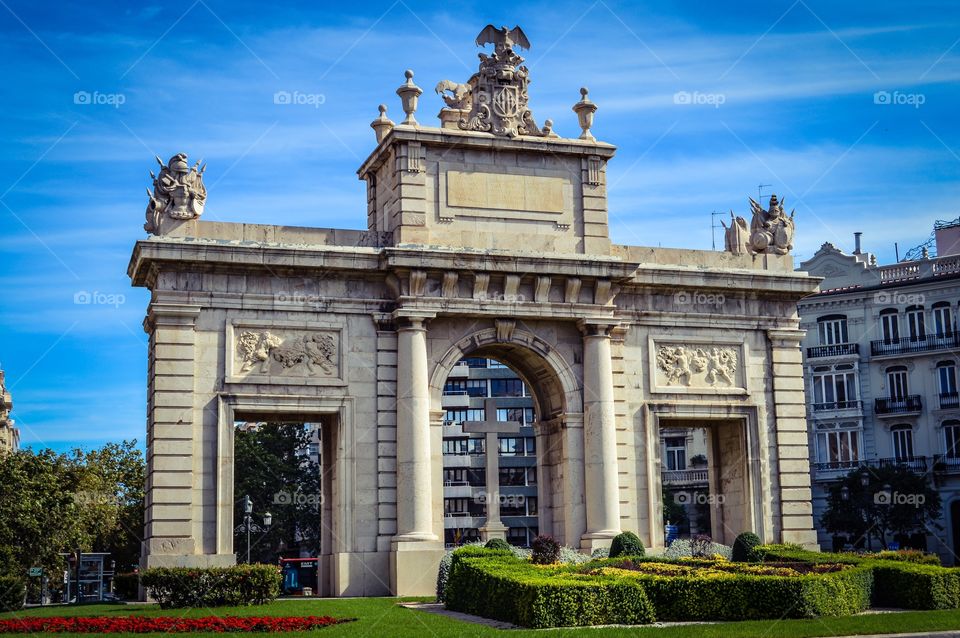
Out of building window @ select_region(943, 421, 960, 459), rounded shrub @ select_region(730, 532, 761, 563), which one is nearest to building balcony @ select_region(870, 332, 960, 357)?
building window @ select_region(943, 421, 960, 459)

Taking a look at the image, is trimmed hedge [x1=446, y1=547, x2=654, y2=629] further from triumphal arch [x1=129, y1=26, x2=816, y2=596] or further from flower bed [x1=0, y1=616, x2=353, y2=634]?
triumphal arch [x1=129, y1=26, x2=816, y2=596]

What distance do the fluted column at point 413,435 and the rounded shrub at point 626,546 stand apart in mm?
4812

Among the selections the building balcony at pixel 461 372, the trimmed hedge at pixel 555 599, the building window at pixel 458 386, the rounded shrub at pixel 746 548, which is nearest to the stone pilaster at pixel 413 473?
the trimmed hedge at pixel 555 599

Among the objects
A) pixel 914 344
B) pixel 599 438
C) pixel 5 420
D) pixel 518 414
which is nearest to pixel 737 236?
pixel 599 438

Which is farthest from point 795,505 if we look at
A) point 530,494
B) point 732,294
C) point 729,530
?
point 530,494

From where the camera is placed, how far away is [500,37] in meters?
34.6

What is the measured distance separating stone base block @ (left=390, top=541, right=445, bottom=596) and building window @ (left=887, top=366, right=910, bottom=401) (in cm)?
3555

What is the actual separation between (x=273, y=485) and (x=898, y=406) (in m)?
36.0

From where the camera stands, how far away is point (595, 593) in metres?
21.5

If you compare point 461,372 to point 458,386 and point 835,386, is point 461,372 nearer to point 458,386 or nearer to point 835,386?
point 458,386

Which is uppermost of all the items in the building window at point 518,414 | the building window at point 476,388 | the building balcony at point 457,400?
the building window at point 476,388

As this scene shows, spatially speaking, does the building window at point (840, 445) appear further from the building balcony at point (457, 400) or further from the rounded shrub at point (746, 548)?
the building balcony at point (457, 400)

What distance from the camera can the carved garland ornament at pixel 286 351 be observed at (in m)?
31.7

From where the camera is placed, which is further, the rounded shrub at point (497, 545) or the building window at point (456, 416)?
the building window at point (456, 416)
